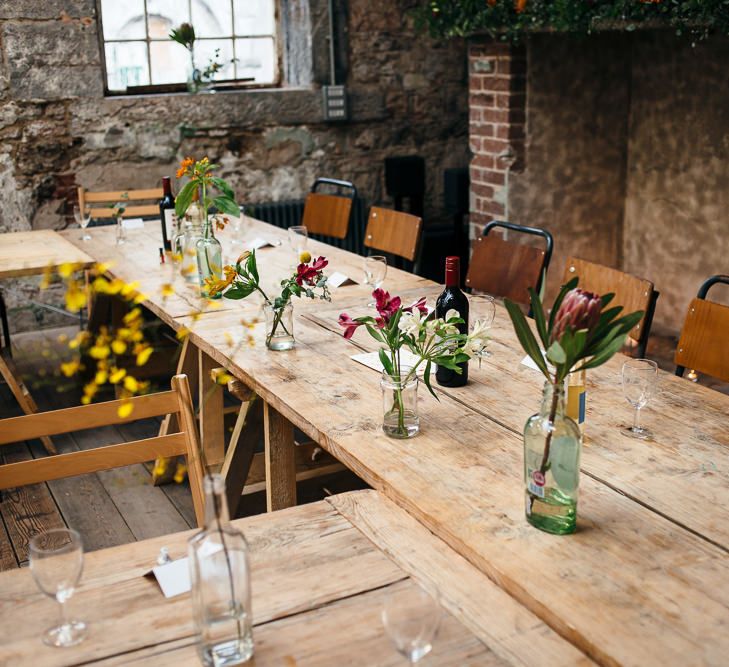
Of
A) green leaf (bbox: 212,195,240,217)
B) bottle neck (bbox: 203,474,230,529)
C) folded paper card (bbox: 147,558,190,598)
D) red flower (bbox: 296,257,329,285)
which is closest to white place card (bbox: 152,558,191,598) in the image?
folded paper card (bbox: 147,558,190,598)

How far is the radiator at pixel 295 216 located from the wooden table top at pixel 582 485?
3441mm

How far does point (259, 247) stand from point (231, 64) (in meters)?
2.42

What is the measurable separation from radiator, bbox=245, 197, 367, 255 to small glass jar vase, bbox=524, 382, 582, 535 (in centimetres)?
450

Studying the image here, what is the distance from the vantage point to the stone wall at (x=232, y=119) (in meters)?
5.46

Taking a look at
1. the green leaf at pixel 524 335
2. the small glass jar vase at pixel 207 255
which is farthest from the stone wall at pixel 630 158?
the green leaf at pixel 524 335

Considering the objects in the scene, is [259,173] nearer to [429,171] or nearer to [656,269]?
[429,171]

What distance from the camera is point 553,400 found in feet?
5.26

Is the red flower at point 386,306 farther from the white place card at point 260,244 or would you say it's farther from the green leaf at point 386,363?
the white place card at point 260,244

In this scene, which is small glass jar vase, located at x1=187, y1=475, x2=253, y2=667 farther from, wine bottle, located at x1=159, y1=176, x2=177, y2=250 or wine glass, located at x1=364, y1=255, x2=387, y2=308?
wine bottle, located at x1=159, y1=176, x2=177, y2=250

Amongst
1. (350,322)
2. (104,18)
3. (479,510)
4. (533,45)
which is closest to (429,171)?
(533,45)

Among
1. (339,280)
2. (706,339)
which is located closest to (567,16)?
(339,280)

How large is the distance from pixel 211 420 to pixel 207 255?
0.61 meters

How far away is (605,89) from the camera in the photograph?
538cm

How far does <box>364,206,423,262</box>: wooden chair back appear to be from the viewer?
4.11 m
